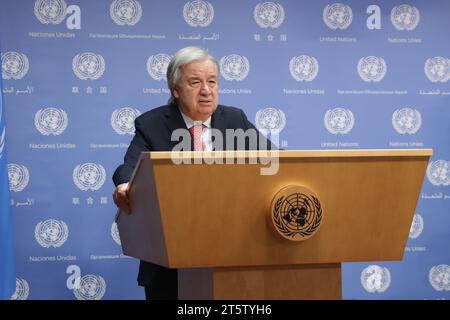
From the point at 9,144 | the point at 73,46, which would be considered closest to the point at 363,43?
the point at 73,46

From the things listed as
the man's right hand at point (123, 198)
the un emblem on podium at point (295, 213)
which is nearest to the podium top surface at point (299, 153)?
the un emblem on podium at point (295, 213)

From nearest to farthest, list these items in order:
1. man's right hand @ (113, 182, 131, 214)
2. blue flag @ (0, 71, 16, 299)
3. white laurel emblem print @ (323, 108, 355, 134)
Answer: man's right hand @ (113, 182, 131, 214) < blue flag @ (0, 71, 16, 299) < white laurel emblem print @ (323, 108, 355, 134)

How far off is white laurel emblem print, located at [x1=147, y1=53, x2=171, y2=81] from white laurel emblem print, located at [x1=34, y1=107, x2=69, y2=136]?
69cm

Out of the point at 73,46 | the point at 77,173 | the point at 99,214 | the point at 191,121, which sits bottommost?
the point at 99,214

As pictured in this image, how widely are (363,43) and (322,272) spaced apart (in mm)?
3364

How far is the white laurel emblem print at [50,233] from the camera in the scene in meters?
4.72

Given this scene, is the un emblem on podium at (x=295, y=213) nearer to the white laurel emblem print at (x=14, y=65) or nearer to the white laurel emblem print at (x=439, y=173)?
the white laurel emblem print at (x=14, y=65)

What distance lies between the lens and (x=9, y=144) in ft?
15.3

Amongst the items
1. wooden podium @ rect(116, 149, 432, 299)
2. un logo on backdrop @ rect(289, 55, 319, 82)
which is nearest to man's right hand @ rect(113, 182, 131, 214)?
wooden podium @ rect(116, 149, 432, 299)

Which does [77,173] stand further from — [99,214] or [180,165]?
[180,165]

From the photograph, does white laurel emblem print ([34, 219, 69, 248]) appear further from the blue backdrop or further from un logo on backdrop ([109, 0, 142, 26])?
un logo on backdrop ([109, 0, 142, 26])

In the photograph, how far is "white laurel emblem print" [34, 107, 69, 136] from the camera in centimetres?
473

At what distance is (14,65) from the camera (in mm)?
4711

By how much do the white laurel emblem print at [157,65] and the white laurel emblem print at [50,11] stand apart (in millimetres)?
684
